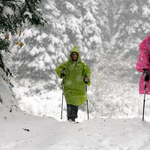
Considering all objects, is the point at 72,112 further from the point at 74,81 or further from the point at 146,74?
the point at 146,74

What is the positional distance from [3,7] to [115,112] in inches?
297

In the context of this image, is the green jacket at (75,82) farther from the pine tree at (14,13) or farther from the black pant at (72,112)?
the pine tree at (14,13)

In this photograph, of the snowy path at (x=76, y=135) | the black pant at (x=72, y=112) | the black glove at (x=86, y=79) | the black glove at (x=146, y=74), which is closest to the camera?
the snowy path at (x=76, y=135)

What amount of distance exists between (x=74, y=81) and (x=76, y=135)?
2.01 m

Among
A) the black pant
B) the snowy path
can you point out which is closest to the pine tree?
the snowy path

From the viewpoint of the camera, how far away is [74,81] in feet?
15.3

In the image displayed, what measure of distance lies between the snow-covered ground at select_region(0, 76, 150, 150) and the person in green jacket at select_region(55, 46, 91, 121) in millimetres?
1009

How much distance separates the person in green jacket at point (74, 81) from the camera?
464 centimetres

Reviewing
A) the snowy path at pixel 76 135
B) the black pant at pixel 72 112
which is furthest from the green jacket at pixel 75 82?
the snowy path at pixel 76 135

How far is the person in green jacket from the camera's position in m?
4.64

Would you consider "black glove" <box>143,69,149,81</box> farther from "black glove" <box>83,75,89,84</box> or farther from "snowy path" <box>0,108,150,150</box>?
"black glove" <box>83,75,89,84</box>

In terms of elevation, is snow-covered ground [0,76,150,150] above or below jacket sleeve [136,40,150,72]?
below

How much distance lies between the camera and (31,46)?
1264 centimetres

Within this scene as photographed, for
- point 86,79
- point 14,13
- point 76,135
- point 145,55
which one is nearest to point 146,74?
point 145,55
